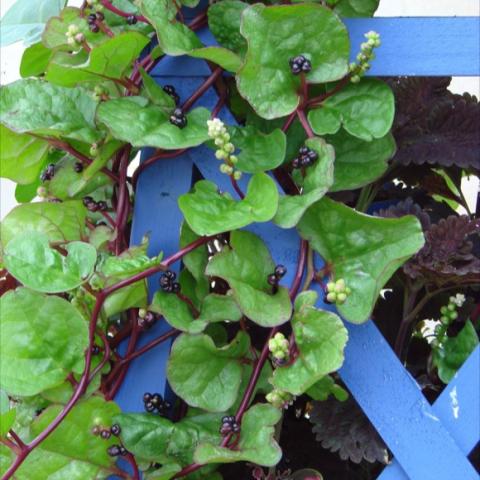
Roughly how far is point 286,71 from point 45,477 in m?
0.37

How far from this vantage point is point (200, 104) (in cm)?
66

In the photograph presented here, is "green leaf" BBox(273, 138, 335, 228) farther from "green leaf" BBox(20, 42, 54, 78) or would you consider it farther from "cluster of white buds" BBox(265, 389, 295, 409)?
"green leaf" BBox(20, 42, 54, 78)

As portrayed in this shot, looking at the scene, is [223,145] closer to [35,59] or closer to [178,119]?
[178,119]

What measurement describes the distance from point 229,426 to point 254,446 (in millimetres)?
27

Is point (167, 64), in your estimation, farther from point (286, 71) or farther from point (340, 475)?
point (340, 475)

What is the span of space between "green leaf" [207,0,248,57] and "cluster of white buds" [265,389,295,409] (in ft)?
0.89

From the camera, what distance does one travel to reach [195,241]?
0.63 meters

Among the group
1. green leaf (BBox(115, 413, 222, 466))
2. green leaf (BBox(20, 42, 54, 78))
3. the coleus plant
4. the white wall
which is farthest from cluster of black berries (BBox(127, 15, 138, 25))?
the white wall

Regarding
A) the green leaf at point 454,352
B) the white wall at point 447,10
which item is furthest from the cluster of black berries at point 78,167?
the white wall at point 447,10

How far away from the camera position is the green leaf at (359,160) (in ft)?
2.10

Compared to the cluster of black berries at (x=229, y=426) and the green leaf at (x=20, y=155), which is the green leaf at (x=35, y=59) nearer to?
the green leaf at (x=20, y=155)

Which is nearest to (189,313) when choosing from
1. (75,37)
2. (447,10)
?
(75,37)

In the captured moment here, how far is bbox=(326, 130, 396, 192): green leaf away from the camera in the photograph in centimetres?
64

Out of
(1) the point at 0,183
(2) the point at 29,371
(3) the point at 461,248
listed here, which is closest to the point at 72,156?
(2) the point at 29,371
